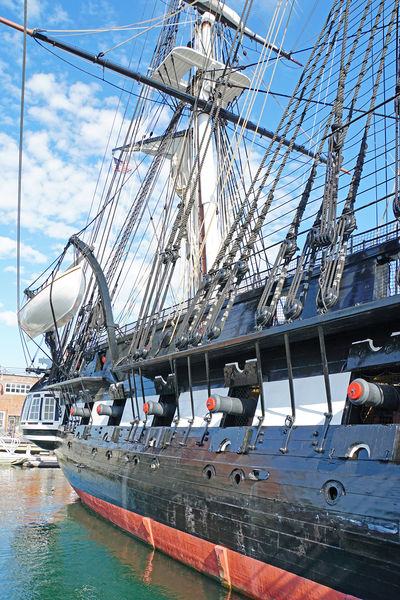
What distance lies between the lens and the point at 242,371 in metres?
7.85

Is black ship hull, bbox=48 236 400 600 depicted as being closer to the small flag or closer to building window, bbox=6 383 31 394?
the small flag

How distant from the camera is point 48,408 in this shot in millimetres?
19125

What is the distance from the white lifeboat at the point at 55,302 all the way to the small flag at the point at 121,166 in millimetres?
7617

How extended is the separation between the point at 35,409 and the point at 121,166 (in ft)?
35.5

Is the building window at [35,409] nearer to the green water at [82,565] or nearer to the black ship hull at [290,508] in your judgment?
the green water at [82,565]

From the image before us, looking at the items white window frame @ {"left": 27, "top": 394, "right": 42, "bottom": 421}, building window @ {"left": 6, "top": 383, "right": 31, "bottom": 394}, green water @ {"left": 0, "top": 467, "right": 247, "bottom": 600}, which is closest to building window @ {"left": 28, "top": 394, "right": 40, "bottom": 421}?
white window frame @ {"left": 27, "top": 394, "right": 42, "bottom": 421}

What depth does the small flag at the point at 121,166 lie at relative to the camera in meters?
21.3

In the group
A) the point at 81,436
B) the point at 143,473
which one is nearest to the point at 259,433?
the point at 143,473

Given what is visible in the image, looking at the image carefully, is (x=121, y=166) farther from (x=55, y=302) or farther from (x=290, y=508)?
(x=290, y=508)

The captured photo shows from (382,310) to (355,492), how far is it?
1.96 m

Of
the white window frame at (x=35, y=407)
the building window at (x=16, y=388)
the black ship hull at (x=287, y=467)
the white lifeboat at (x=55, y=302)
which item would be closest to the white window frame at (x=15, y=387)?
the building window at (x=16, y=388)

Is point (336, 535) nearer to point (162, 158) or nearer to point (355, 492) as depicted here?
point (355, 492)

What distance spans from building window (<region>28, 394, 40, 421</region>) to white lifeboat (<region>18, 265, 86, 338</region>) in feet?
15.9

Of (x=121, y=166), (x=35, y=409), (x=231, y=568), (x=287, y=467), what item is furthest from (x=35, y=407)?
(x=287, y=467)
